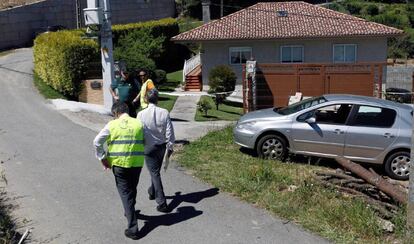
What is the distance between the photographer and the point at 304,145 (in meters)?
11.2

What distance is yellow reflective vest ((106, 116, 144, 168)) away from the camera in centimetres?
645

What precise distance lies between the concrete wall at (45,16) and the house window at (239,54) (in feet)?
39.8

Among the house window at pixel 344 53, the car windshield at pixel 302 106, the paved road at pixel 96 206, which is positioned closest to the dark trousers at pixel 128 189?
the paved road at pixel 96 206

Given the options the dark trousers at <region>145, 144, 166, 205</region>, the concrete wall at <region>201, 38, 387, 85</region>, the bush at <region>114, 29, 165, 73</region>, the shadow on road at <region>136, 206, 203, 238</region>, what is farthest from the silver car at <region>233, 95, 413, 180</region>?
the concrete wall at <region>201, 38, 387, 85</region>

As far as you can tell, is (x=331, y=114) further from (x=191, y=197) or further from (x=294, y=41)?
(x=294, y=41)

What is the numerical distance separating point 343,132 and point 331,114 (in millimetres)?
481

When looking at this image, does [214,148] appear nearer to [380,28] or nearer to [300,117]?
[300,117]

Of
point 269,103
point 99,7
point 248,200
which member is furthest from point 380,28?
point 248,200

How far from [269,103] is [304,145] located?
8077mm

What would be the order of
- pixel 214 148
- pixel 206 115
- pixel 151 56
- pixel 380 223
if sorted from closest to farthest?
pixel 380 223, pixel 214 148, pixel 206 115, pixel 151 56

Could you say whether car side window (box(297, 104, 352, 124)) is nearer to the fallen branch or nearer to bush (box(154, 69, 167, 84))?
Answer: the fallen branch

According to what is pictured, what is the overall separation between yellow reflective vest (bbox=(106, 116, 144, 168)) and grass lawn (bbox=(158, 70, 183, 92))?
2379 cm

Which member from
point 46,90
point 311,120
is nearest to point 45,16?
point 46,90

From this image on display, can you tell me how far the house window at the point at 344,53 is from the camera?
106ft
